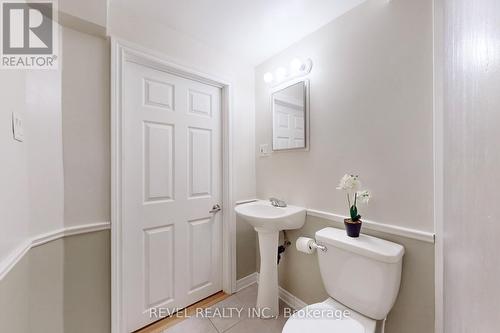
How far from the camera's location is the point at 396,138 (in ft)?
3.65

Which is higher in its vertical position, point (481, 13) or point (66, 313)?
point (481, 13)

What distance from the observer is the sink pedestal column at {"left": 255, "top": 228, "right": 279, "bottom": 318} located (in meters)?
1.53

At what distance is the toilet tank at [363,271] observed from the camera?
1.00 meters

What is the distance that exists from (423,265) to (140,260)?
5.51 feet

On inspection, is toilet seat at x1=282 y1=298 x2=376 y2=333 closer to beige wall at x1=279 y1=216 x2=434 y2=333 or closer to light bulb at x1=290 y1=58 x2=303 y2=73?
beige wall at x1=279 y1=216 x2=434 y2=333

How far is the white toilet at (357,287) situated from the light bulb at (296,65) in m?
1.25

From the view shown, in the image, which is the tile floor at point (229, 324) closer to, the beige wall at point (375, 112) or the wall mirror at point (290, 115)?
the beige wall at point (375, 112)

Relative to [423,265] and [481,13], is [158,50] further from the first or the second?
[423,265]

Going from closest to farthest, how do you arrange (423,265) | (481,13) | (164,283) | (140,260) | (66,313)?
(481,13), (423,265), (66,313), (140,260), (164,283)

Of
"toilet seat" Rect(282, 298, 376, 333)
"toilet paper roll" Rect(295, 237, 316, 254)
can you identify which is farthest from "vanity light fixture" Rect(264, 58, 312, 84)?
"toilet seat" Rect(282, 298, 376, 333)

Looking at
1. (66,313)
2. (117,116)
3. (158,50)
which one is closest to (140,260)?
(66,313)

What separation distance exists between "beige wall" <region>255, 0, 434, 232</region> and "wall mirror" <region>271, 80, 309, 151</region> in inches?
2.5

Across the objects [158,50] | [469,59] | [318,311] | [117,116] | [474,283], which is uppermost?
[158,50]

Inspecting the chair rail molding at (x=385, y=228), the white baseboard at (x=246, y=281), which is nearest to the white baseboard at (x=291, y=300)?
the white baseboard at (x=246, y=281)
